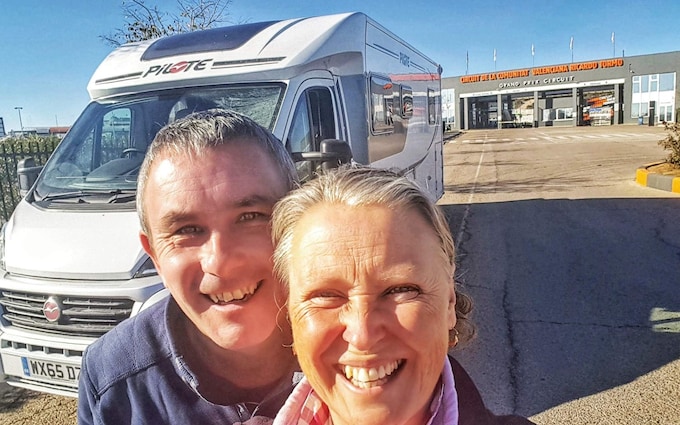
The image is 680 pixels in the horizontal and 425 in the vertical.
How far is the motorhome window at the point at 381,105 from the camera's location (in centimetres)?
570

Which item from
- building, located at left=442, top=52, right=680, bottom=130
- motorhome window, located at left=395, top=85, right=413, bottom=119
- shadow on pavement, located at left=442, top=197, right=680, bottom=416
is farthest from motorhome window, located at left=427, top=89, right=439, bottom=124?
building, located at left=442, top=52, right=680, bottom=130

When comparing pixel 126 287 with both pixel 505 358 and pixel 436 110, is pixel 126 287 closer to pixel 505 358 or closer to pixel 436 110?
pixel 505 358

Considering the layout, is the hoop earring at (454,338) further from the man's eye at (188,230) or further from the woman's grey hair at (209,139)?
the man's eye at (188,230)

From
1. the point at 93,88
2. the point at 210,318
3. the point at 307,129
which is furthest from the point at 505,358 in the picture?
the point at 93,88

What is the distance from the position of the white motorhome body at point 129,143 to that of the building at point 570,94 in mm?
49089

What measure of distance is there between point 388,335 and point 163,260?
0.72 metres

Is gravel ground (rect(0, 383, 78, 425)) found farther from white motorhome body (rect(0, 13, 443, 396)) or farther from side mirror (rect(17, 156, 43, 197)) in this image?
side mirror (rect(17, 156, 43, 197))

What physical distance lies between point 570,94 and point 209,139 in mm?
63807

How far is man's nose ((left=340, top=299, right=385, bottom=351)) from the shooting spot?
107 centimetres

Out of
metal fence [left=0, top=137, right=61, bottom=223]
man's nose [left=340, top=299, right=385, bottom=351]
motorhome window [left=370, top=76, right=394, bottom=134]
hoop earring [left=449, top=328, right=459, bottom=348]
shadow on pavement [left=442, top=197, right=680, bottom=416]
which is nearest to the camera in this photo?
man's nose [left=340, top=299, right=385, bottom=351]

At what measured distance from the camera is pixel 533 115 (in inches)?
2356

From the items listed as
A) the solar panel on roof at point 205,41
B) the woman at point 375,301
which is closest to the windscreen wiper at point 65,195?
the solar panel on roof at point 205,41

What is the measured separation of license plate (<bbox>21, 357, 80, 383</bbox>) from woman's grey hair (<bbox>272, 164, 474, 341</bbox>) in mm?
2591

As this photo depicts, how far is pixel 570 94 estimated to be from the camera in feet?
193
